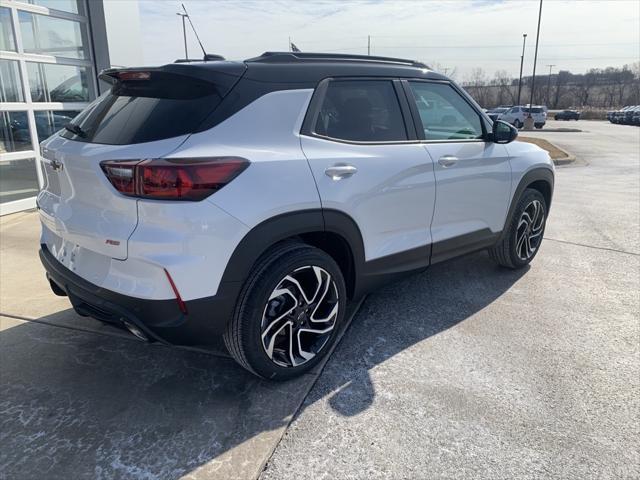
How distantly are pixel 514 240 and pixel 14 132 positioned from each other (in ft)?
21.2

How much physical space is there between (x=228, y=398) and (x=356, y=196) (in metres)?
1.35

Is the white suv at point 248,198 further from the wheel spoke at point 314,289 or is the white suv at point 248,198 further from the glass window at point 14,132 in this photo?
the glass window at point 14,132

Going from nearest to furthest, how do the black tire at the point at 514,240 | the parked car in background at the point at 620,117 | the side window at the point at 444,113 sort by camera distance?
the side window at the point at 444,113, the black tire at the point at 514,240, the parked car in background at the point at 620,117

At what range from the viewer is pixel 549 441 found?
8.14ft

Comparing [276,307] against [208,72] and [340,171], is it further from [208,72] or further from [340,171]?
[208,72]

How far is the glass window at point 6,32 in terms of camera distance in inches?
257

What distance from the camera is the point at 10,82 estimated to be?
6.73 m

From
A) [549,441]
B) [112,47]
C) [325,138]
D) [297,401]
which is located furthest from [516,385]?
[112,47]

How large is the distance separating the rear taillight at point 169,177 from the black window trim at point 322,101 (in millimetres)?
650

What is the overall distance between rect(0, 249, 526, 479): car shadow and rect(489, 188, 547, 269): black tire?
1.06 m

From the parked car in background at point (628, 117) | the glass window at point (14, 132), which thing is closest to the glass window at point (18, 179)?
the glass window at point (14, 132)

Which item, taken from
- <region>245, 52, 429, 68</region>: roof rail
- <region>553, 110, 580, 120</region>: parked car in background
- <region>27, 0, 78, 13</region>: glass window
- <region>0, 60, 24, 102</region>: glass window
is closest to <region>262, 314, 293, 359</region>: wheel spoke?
<region>245, 52, 429, 68</region>: roof rail

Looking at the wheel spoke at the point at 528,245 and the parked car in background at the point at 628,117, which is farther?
the parked car in background at the point at 628,117

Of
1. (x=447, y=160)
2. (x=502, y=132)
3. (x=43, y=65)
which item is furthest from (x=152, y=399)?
(x=43, y=65)
